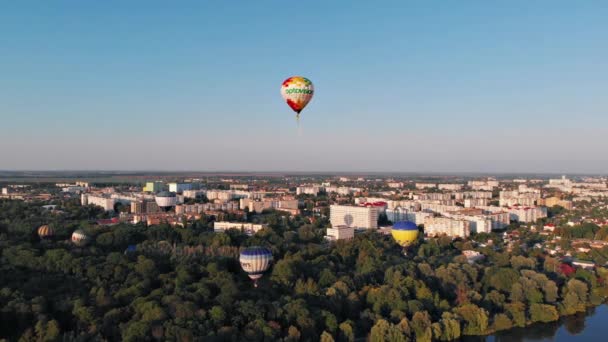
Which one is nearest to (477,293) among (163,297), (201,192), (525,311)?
(525,311)

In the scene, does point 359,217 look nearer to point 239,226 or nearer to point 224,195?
point 239,226

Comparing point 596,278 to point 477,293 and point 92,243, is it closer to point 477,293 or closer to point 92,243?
point 477,293

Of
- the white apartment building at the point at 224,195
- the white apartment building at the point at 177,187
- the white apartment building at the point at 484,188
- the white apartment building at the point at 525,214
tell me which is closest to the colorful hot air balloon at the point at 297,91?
the white apartment building at the point at 525,214

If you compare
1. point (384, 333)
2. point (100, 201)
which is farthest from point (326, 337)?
point (100, 201)

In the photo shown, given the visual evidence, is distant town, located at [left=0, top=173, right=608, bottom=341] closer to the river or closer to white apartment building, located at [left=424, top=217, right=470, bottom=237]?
the river

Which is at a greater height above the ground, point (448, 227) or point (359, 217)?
point (359, 217)

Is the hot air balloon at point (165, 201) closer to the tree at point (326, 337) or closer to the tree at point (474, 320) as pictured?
the tree at point (474, 320)
